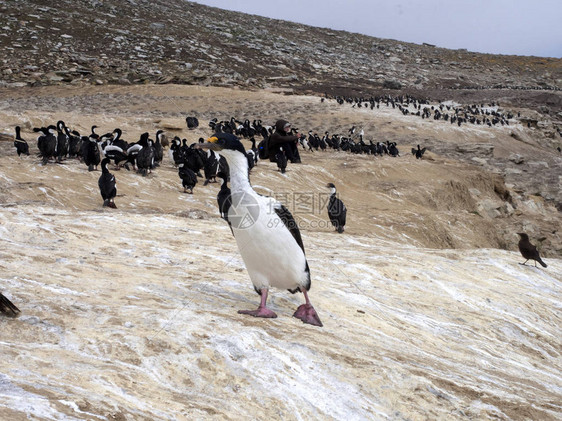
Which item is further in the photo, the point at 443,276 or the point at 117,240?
the point at 443,276

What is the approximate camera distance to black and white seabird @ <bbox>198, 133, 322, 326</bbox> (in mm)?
4820

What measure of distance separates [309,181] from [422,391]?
48.1ft

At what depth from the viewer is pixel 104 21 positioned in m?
58.5

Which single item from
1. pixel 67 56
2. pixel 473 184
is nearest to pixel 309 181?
pixel 473 184

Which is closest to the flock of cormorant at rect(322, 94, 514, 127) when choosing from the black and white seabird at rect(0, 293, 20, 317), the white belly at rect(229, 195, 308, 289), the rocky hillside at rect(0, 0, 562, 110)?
the rocky hillside at rect(0, 0, 562, 110)

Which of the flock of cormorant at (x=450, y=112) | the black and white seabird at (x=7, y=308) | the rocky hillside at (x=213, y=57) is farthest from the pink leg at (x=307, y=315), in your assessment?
the rocky hillside at (x=213, y=57)

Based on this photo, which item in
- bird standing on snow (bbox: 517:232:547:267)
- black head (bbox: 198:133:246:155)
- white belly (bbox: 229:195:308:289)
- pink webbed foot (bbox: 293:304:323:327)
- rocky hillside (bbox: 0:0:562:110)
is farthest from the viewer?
rocky hillside (bbox: 0:0:562:110)

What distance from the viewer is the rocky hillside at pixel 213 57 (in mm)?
45562

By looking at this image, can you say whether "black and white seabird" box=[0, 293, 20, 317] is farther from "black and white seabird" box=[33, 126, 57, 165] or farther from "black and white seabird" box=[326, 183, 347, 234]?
"black and white seabird" box=[33, 126, 57, 165]

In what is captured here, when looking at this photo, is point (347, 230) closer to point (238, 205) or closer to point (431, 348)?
point (431, 348)

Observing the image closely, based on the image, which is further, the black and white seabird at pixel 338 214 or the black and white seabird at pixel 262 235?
the black and white seabird at pixel 338 214

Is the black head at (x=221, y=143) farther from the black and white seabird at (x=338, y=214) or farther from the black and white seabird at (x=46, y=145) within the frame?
the black and white seabird at (x=46, y=145)

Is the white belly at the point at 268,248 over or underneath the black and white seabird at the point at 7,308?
over

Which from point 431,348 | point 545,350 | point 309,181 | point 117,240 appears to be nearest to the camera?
point 431,348
